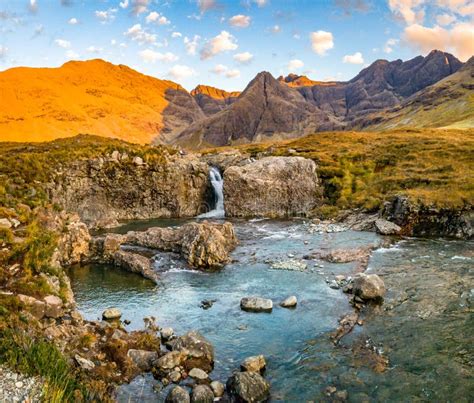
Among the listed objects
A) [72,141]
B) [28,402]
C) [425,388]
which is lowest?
[425,388]

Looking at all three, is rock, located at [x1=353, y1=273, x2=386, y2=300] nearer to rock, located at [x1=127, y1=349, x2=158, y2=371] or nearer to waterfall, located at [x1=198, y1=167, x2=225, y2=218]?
rock, located at [x1=127, y1=349, x2=158, y2=371]

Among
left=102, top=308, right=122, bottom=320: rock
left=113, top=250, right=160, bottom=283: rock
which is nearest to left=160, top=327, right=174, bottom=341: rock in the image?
left=102, top=308, right=122, bottom=320: rock

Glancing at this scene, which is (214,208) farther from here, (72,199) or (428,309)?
(428,309)

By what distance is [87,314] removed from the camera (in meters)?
25.4

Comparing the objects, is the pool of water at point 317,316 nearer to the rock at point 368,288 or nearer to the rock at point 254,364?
the rock at point 254,364

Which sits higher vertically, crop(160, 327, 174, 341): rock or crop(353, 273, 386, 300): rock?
crop(353, 273, 386, 300): rock

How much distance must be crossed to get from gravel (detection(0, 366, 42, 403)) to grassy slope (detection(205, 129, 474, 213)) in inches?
1737

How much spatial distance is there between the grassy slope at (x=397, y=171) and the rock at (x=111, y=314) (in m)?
36.4

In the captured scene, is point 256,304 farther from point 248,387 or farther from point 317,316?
point 248,387

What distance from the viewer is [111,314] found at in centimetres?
2464

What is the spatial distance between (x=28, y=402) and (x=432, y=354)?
651 inches

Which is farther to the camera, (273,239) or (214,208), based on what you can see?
(214,208)

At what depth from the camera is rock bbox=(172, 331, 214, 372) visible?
712 inches

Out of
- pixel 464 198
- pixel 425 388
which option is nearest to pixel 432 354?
pixel 425 388
